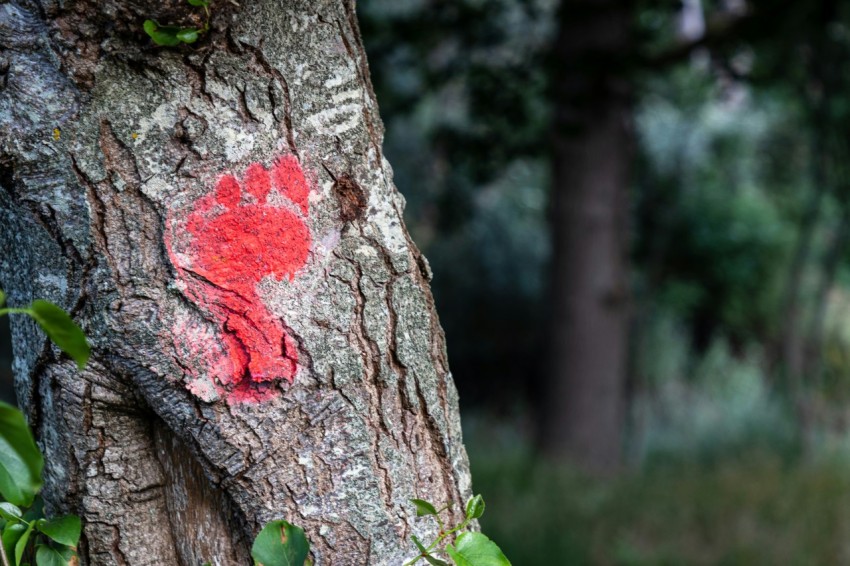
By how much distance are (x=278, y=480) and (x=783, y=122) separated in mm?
9641

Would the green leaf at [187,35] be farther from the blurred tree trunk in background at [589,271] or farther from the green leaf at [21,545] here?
the blurred tree trunk in background at [589,271]

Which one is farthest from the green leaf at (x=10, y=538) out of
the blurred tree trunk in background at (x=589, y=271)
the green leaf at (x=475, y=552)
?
the blurred tree trunk in background at (x=589, y=271)

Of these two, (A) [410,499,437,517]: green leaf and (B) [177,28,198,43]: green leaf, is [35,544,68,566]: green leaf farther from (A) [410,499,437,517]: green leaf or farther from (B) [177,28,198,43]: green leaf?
(B) [177,28,198,43]: green leaf

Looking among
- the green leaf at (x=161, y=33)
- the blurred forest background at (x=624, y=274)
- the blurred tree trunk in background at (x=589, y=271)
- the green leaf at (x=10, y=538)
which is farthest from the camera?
the blurred tree trunk in background at (x=589, y=271)

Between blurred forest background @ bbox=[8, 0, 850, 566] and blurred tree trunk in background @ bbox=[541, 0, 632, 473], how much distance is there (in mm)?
14

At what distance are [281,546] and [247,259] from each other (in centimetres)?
37

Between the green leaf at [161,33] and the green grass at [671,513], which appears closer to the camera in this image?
the green leaf at [161,33]

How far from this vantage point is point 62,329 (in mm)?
772

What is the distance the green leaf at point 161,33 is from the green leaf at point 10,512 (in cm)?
65

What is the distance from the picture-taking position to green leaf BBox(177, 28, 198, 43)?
979 mm

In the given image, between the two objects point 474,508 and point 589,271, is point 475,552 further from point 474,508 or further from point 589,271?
point 589,271

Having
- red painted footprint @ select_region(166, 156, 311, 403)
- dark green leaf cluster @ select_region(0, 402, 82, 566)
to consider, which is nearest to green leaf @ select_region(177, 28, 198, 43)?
red painted footprint @ select_region(166, 156, 311, 403)

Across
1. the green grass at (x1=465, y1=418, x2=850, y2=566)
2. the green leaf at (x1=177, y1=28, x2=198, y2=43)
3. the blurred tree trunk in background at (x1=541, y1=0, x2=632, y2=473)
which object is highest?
the green leaf at (x1=177, y1=28, x2=198, y2=43)

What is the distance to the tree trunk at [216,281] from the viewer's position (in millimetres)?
1017
